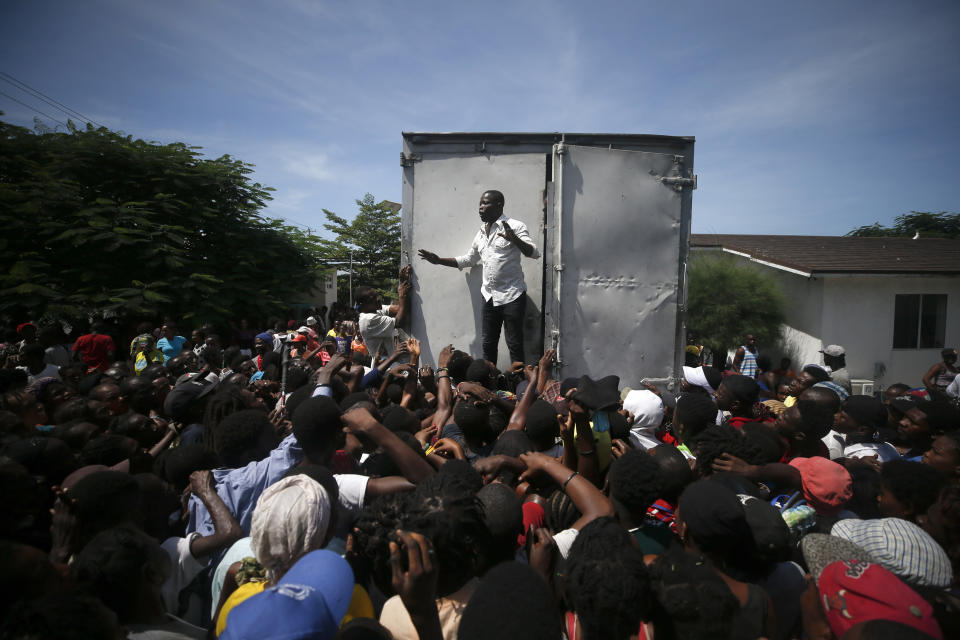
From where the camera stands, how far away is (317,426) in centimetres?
221

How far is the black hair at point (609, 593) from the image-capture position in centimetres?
118

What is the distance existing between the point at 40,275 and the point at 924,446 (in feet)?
43.1

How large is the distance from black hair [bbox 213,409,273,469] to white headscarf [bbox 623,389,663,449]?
209cm

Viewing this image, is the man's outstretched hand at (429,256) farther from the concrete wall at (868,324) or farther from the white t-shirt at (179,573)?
the concrete wall at (868,324)

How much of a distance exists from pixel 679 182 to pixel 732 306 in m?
9.16

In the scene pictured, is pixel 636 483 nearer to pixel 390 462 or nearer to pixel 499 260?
pixel 390 462

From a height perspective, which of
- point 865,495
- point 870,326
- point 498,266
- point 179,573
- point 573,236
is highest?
point 573,236

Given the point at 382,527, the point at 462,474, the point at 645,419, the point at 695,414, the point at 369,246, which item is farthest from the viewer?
the point at 369,246

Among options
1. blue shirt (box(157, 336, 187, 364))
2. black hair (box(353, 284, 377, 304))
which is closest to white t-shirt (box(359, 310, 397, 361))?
black hair (box(353, 284, 377, 304))

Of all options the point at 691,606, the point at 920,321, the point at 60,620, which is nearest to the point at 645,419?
the point at 691,606

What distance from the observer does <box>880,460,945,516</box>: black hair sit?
1.98 metres

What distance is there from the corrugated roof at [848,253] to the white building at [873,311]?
1.4 inches

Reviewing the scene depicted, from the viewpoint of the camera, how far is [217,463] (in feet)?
8.06

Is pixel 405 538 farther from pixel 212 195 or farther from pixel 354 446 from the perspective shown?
pixel 212 195
